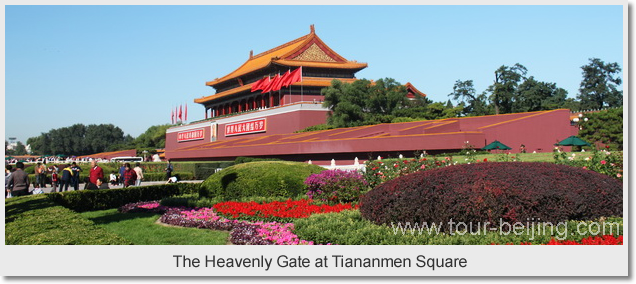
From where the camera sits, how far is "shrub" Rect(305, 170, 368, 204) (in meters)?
9.64

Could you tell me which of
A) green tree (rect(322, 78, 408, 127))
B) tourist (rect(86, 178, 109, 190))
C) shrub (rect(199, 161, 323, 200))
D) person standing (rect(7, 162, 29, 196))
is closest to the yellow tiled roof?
green tree (rect(322, 78, 408, 127))

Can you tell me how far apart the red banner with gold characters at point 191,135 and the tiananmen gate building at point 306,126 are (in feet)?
0.29

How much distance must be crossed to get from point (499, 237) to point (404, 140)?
1667cm

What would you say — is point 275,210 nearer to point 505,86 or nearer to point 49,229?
point 49,229

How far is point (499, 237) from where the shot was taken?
538cm

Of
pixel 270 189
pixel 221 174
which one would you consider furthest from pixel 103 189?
pixel 270 189

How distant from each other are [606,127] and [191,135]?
3433cm

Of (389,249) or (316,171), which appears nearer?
(389,249)

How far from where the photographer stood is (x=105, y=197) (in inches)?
460

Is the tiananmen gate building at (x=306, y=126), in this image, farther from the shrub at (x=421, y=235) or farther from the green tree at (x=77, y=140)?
the green tree at (x=77, y=140)

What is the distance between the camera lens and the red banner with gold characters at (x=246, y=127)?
123 ft

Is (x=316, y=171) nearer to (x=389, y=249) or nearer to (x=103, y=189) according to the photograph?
(x=103, y=189)

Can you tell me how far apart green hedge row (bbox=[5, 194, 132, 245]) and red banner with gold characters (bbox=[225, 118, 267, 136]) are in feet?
94.6

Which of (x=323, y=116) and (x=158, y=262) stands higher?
(x=323, y=116)
